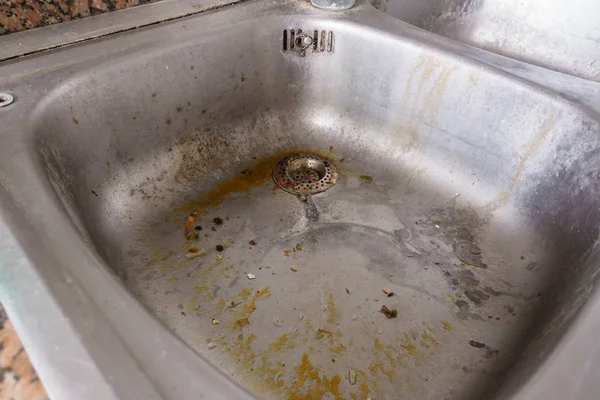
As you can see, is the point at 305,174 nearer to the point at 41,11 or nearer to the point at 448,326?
the point at 448,326

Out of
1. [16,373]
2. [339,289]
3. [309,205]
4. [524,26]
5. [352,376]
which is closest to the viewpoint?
[16,373]

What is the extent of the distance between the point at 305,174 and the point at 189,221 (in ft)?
0.97

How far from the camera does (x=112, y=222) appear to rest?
0.75 m

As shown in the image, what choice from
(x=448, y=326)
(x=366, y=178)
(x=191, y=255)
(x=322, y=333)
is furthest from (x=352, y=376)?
(x=366, y=178)

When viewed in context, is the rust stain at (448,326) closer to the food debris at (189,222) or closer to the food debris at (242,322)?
the food debris at (242,322)

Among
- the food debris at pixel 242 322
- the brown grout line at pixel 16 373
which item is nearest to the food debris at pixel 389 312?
the food debris at pixel 242 322

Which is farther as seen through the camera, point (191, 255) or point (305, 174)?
point (305, 174)

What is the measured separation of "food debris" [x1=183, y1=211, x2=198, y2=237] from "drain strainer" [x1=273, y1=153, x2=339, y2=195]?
7.8 inches

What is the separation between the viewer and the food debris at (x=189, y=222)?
81cm

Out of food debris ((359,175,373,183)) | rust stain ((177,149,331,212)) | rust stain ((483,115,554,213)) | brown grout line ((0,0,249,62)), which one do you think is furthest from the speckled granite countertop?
rust stain ((483,115,554,213))

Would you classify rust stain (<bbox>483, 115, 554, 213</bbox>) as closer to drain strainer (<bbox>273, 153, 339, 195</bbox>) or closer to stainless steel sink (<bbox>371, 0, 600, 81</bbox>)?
drain strainer (<bbox>273, 153, 339, 195</bbox>)

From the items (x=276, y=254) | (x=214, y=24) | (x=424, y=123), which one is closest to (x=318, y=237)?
(x=276, y=254)

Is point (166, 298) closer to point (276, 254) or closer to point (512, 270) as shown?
point (276, 254)

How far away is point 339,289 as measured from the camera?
2.44 feet
